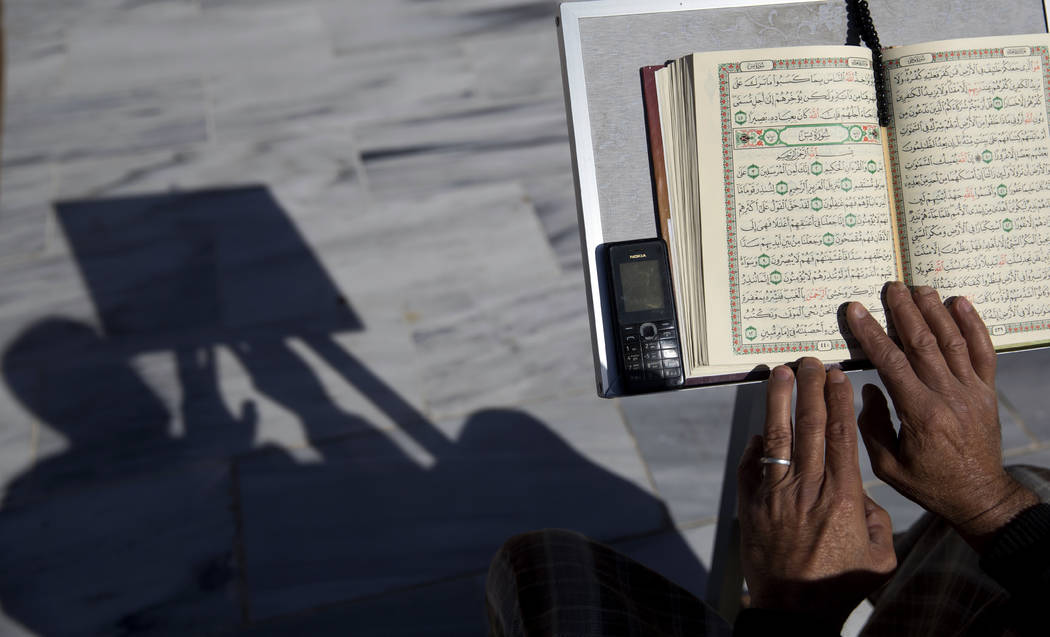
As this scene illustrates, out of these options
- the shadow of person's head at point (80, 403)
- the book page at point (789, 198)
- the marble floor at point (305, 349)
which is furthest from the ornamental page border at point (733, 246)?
the shadow of person's head at point (80, 403)

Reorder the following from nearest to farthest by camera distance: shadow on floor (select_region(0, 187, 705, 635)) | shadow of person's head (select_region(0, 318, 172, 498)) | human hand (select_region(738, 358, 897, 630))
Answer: human hand (select_region(738, 358, 897, 630))
shadow on floor (select_region(0, 187, 705, 635))
shadow of person's head (select_region(0, 318, 172, 498))

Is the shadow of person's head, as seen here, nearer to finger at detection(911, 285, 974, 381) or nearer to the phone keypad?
the phone keypad

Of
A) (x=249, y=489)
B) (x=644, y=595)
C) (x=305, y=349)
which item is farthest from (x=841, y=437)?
(x=305, y=349)

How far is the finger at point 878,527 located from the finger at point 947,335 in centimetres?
15

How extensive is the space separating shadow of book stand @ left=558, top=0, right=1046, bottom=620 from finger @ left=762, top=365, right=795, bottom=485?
2.4 inches

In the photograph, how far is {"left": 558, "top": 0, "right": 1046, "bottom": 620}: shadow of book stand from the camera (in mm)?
755

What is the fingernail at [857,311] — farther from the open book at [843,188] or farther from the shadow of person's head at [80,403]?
the shadow of person's head at [80,403]

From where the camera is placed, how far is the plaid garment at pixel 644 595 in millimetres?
731

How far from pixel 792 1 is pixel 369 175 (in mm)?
1391

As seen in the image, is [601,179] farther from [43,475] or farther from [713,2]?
[43,475]

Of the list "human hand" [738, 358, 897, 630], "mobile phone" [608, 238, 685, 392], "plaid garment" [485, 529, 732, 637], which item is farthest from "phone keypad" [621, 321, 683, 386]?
"plaid garment" [485, 529, 732, 637]

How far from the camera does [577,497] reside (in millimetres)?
1451

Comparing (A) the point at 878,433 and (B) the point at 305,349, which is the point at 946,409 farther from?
(B) the point at 305,349

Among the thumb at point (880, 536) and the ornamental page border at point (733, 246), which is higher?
the ornamental page border at point (733, 246)
